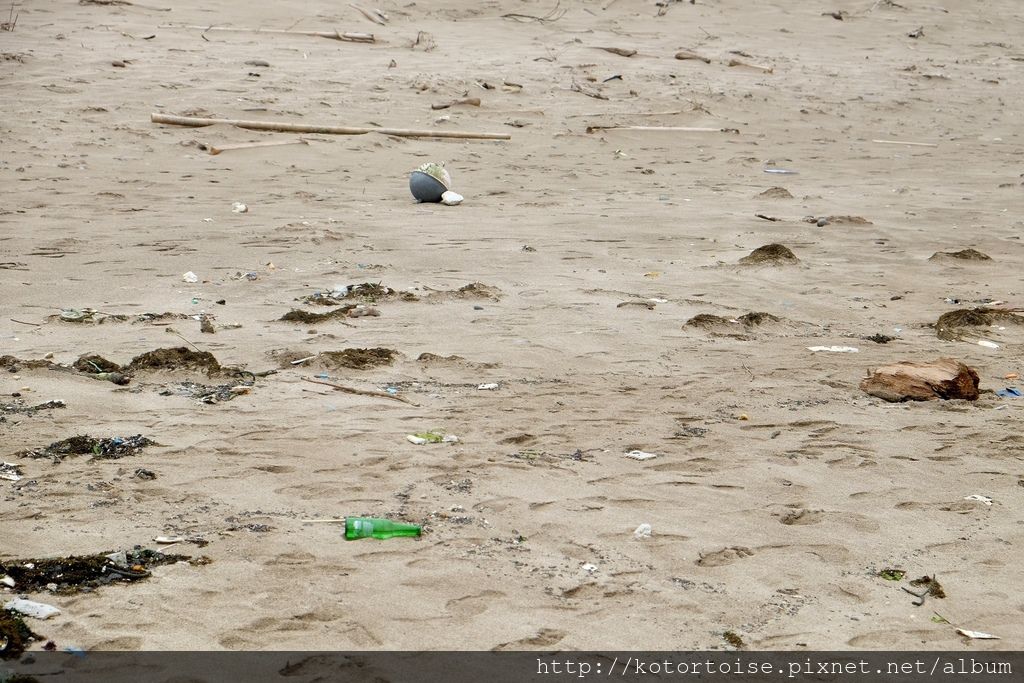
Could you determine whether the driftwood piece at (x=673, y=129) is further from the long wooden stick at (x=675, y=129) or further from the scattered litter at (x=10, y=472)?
the scattered litter at (x=10, y=472)

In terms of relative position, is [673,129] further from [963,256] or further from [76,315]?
[76,315]

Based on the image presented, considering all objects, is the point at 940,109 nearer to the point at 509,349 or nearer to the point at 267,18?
the point at 267,18

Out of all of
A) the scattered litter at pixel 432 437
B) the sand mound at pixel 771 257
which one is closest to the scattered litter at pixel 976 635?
the scattered litter at pixel 432 437

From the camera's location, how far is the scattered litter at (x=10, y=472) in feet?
11.3

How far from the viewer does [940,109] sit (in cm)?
1423

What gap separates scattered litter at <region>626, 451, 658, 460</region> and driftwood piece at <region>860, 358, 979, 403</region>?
1.31 m

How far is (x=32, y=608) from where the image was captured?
2.62 meters

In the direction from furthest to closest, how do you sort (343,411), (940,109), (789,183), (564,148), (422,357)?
(940,109)
(564,148)
(789,183)
(422,357)
(343,411)

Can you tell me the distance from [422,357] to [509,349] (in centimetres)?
47

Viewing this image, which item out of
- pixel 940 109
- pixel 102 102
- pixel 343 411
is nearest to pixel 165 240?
pixel 343 411

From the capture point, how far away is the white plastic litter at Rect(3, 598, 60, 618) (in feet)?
8.54

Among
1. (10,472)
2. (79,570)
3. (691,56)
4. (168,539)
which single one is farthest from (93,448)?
A: (691,56)

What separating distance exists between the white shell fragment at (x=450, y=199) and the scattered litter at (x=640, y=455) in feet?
16.4

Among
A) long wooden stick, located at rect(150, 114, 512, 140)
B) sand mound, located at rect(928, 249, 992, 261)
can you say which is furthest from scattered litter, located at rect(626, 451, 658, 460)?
long wooden stick, located at rect(150, 114, 512, 140)
